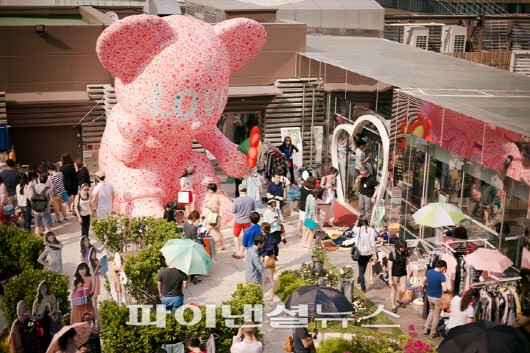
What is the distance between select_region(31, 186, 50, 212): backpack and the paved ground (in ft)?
2.75

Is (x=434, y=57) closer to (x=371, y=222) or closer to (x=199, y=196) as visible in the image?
(x=371, y=222)

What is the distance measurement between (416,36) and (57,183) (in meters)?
16.9

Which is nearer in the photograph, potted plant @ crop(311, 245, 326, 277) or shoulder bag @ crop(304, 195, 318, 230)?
potted plant @ crop(311, 245, 326, 277)

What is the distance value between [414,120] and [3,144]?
9148 mm

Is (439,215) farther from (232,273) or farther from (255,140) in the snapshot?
(255,140)

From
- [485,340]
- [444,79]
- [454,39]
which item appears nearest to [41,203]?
[444,79]

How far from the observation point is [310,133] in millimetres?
19656

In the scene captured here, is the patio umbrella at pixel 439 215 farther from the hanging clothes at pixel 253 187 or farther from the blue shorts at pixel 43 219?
the blue shorts at pixel 43 219

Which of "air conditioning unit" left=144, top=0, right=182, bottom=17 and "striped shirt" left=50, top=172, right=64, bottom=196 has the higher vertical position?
"air conditioning unit" left=144, top=0, right=182, bottom=17

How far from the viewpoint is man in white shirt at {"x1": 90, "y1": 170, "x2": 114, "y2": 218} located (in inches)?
571

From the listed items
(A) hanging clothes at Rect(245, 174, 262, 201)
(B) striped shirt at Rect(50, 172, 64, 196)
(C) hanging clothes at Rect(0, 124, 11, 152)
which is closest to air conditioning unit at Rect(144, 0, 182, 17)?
(A) hanging clothes at Rect(245, 174, 262, 201)

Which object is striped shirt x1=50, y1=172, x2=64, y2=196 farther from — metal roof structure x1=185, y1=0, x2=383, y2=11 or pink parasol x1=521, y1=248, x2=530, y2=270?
metal roof structure x1=185, y1=0, x2=383, y2=11

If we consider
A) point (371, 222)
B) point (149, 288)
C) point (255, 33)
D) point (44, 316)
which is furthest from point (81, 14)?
point (44, 316)

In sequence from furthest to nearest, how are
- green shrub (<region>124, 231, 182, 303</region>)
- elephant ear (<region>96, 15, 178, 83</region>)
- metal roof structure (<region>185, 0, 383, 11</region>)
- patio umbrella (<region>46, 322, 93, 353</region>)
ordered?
metal roof structure (<region>185, 0, 383, 11</region>), elephant ear (<region>96, 15, 178, 83</region>), green shrub (<region>124, 231, 182, 303</region>), patio umbrella (<region>46, 322, 93, 353</region>)
